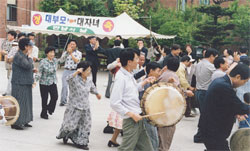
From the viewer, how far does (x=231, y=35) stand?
92.2 ft

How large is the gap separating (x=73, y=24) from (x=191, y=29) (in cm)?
1127

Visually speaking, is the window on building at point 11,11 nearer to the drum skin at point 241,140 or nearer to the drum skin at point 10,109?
the drum skin at point 10,109

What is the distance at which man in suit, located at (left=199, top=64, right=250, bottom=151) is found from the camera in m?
4.32

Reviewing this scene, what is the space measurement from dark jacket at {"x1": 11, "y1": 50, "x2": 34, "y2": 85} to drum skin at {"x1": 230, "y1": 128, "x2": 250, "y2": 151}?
4.64m

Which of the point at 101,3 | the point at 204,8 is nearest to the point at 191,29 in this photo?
the point at 204,8

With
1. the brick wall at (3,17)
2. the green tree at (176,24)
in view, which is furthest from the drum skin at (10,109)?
the brick wall at (3,17)

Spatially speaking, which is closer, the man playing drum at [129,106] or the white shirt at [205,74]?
the man playing drum at [129,106]

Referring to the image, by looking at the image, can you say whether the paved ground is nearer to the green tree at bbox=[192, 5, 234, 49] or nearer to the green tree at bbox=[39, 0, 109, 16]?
the green tree at bbox=[192, 5, 234, 49]

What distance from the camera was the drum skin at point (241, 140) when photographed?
4609 mm

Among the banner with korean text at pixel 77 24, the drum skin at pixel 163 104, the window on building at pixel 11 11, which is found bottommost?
the drum skin at pixel 163 104

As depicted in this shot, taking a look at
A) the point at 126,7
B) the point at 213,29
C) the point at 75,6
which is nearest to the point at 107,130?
the point at 213,29

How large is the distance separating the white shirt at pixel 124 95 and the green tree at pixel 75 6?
77.7 ft

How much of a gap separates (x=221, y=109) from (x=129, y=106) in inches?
44.5

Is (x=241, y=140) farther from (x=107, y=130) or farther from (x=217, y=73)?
(x=107, y=130)
